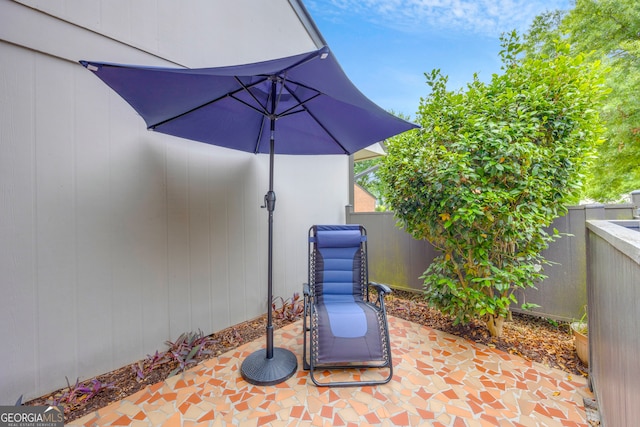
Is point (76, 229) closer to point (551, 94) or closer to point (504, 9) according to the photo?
point (551, 94)

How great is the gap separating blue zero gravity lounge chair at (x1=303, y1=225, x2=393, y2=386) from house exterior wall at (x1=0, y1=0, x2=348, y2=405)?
3.68 ft

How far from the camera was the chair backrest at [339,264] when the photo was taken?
303 cm

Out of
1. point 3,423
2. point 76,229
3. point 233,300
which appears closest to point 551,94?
point 233,300

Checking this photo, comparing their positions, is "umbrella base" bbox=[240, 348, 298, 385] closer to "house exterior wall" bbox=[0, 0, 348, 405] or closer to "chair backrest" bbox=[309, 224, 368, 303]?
"chair backrest" bbox=[309, 224, 368, 303]

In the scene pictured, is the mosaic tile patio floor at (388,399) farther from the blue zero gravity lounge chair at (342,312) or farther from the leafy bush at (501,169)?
the leafy bush at (501,169)

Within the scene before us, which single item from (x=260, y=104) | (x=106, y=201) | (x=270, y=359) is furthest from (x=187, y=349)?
(x=260, y=104)

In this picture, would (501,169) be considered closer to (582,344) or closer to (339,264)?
(582,344)

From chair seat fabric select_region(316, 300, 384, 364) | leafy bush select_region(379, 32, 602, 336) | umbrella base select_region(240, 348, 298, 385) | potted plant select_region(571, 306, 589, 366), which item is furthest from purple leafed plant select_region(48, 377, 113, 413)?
potted plant select_region(571, 306, 589, 366)

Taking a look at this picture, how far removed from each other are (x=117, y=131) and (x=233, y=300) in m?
2.27

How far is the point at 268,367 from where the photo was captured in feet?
7.60

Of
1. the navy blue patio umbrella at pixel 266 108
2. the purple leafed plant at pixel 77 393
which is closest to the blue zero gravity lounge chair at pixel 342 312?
the navy blue patio umbrella at pixel 266 108

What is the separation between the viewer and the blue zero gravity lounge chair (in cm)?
222

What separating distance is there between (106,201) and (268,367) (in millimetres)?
2133
